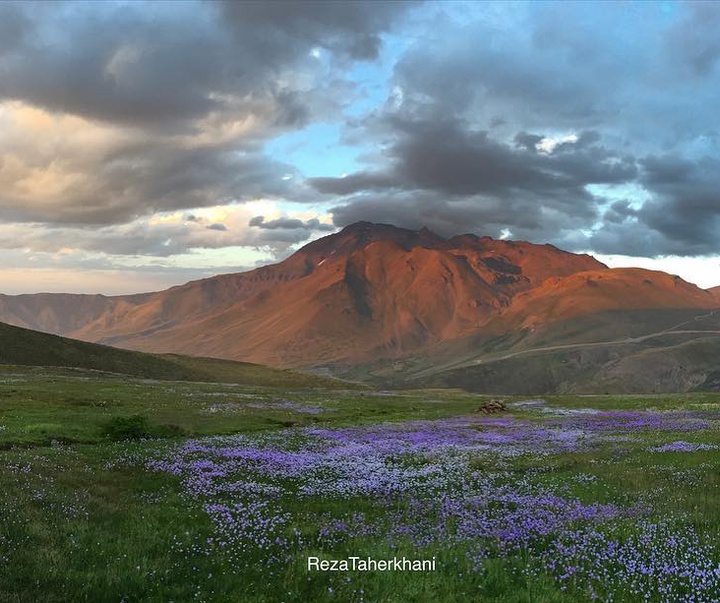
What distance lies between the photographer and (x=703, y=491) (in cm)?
1728

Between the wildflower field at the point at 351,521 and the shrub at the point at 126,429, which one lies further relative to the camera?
the shrub at the point at 126,429

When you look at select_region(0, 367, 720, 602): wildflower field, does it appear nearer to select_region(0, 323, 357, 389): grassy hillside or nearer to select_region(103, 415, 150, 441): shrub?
select_region(103, 415, 150, 441): shrub

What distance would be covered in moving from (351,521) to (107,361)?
483ft

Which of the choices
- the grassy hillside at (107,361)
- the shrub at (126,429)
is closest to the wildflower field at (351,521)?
the shrub at (126,429)

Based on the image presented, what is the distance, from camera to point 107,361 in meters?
143

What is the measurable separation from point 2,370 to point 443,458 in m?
95.0

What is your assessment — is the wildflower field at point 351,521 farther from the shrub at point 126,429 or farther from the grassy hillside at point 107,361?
the grassy hillside at point 107,361

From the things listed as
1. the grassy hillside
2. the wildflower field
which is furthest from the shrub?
the grassy hillside

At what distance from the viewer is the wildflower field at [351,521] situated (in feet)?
33.0

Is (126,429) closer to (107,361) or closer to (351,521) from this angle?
(351,521)

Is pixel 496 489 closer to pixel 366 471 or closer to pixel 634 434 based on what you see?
pixel 366 471

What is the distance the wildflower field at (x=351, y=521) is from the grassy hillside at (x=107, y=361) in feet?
398

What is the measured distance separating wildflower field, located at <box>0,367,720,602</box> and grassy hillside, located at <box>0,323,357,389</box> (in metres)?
121

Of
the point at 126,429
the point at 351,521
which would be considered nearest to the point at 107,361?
the point at 126,429
